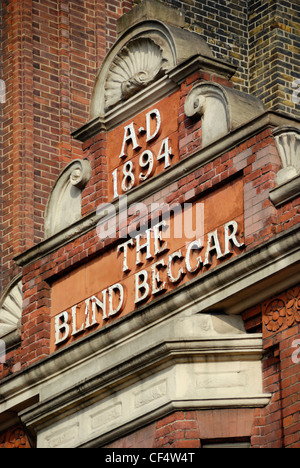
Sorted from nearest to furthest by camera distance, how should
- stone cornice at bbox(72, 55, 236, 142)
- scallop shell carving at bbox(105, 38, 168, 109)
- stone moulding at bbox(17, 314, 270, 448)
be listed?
stone moulding at bbox(17, 314, 270, 448) → stone cornice at bbox(72, 55, 236, 142) → scallop shell carving at bbox(105, 38, 168, 109)

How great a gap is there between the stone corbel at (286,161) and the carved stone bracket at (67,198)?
3.62 m

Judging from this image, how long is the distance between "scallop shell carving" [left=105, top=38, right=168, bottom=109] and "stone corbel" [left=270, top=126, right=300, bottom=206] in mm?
2544

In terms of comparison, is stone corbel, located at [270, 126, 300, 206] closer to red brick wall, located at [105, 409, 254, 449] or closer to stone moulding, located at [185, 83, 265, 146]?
stone moulding, located at [185, 83, 265, 146]

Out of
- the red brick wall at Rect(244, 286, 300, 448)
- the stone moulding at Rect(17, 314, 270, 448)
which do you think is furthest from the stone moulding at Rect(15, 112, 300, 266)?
the red brick wall at Rect(244, 286, 300, 448)

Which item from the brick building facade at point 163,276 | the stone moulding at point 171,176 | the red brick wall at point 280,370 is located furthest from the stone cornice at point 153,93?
the red brick wall at point 280,370

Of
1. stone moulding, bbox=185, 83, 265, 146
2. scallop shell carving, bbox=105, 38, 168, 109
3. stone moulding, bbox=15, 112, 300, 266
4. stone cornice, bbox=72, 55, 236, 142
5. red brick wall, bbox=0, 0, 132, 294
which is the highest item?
red brick wall, bbox=0, 0, 132, 294

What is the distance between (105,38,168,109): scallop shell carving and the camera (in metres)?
20.0

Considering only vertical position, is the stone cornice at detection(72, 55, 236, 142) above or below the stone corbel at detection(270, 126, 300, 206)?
above

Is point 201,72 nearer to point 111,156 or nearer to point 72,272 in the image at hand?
point 111,156

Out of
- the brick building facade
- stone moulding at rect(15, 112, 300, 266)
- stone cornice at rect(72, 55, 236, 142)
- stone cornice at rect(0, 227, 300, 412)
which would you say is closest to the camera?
stone cornice at rect(0, 227, 300, 412)

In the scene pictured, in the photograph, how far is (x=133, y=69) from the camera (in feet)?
67.0

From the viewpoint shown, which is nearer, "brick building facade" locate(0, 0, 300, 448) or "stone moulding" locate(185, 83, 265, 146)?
"brick building facade" locate(0, 0, 300, 448)

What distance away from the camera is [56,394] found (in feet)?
64.1

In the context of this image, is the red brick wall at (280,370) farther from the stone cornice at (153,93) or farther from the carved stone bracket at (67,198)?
the carved stone bracket at (67,198)
